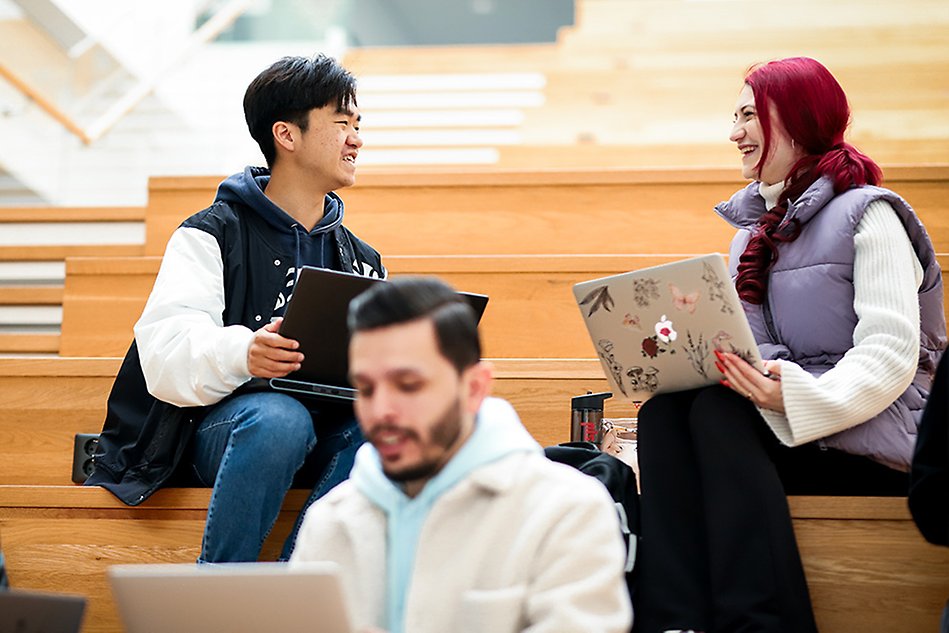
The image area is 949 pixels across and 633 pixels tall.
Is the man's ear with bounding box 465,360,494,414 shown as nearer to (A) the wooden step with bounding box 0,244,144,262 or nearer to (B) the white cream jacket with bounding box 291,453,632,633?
(B) the white cream jacket with bounding box 291,453,632,633

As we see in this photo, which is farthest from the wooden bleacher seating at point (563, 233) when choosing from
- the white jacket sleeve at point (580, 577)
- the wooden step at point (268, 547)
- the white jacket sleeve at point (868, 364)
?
the white jacket sleeve at point (580, 577)

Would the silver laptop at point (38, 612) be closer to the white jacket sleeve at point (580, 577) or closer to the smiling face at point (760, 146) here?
the white jacket sleeve at point (580, 577)

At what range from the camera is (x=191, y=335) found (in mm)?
1421

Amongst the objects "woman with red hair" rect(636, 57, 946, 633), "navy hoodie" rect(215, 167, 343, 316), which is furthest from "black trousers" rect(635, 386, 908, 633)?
"navy hoodie" rect(215, 167, 343, 316)

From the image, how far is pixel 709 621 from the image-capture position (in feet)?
3.96

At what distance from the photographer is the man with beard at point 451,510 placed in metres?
0.89

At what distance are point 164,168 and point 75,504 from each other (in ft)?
6.17

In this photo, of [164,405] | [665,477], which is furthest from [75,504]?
[665,477]

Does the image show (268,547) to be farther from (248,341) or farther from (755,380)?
(755,380)

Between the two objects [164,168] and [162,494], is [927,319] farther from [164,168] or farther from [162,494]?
[164,168]

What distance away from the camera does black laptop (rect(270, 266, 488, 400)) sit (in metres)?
1.36

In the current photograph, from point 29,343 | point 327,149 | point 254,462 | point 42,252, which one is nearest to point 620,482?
point 254,462

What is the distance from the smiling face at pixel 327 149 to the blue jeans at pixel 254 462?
38 centimetres

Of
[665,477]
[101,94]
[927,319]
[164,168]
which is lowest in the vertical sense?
[665,477]
